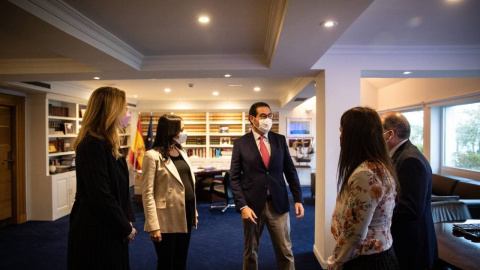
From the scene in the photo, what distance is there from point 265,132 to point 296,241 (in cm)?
215

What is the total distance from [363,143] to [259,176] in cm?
106

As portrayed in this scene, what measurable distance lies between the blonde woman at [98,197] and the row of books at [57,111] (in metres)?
4.52

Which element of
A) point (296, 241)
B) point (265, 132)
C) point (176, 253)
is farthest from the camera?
point (296, 241)

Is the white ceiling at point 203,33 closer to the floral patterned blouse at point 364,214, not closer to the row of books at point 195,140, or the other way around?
the floral patterned blouse at point 364,214

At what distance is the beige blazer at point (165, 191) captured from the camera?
6.34 ft

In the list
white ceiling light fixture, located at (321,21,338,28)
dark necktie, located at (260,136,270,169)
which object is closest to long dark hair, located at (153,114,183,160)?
dark necktie, located at (260,136,270,169)

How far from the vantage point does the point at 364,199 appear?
1.09 metres

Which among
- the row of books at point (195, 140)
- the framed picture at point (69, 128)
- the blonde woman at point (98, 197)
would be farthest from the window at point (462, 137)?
the framed picture at point (69, 128)

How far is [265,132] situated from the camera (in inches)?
90.4

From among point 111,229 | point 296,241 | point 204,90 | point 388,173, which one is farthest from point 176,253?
point 204,90

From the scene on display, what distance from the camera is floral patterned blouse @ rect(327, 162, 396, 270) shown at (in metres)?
1.10

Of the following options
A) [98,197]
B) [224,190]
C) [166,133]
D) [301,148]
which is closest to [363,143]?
[98,197]

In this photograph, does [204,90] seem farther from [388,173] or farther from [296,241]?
[388,173]

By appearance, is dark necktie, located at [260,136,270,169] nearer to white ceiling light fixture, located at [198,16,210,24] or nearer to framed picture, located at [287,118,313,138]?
white ceiling light fixture, located at [198,16,210,24]
